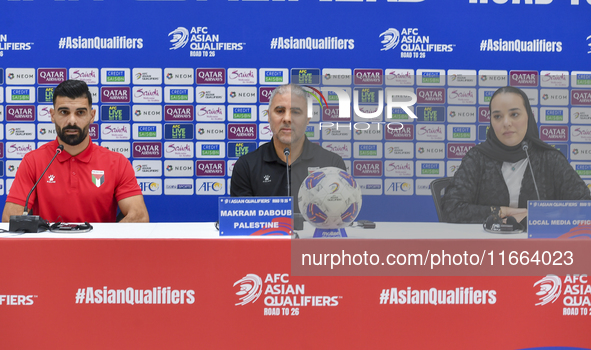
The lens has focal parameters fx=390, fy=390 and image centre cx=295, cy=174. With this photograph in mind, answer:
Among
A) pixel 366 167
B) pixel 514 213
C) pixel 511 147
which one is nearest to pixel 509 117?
pixel 511 147

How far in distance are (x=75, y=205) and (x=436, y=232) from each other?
69.7 inches

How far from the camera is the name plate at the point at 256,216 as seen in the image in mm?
1228

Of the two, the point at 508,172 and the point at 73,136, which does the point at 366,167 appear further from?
the point at 73,136

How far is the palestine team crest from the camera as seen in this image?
81.1 inches

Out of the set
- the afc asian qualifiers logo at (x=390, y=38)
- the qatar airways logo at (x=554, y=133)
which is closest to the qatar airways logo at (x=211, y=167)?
the afc asian qualifiers logo at (x=390, y=38)

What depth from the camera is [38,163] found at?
2.04 meters

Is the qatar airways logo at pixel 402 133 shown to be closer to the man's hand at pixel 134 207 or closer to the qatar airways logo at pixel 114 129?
the man's hand at pixel 134 207

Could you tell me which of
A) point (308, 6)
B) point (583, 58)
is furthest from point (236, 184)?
point (583, 58)

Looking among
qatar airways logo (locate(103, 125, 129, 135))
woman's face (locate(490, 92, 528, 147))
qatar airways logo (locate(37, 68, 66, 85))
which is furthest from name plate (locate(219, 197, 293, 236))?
qatar airways logo (locate(37, 68, 66, 85))

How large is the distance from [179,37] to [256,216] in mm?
1816

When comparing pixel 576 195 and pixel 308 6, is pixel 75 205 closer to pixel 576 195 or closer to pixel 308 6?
pixel 308 6

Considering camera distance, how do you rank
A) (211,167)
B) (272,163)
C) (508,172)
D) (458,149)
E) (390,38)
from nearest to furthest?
(458,149) → (508,172) → (272,163) → (390,38) → (211,167)

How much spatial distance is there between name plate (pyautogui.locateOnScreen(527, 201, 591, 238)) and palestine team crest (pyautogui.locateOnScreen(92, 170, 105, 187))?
1.95 m

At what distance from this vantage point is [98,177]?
6.79 ft
